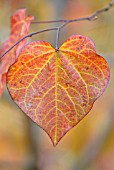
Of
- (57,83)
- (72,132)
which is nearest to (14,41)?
(57,83)

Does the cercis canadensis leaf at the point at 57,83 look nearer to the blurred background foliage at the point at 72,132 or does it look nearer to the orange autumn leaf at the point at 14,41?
the orange autumn leaf at the point at 14,41

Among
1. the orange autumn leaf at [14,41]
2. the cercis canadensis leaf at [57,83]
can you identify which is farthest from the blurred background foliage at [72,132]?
the cercis canadensis leaf at [57,83]

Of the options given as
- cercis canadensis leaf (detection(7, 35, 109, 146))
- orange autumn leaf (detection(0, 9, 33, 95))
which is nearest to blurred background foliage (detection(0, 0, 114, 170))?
orange autumn leaf (detection(0, 9, 33, 95))

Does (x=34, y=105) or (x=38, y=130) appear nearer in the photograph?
(x=34, y=105)

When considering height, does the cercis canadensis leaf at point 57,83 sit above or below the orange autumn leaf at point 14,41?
below

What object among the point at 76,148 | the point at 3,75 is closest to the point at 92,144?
the point at 76,148

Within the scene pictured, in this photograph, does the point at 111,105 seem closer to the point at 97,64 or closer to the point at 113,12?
the point at 113,12
